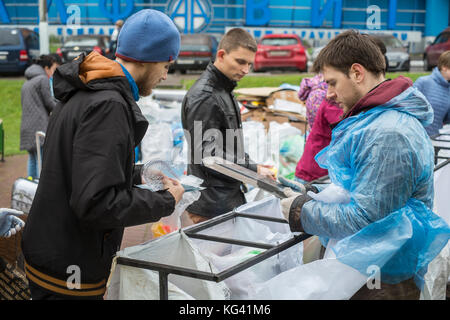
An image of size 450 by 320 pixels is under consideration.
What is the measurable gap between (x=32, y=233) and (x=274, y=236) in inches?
50.9

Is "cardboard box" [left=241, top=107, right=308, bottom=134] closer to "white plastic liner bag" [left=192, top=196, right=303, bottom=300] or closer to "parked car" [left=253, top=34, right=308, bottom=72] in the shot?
"white plastic liner bag" [left=192, top=196, right=303, bottom=300]

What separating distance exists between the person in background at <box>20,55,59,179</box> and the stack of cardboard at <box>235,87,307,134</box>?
273 cm

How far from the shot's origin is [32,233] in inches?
79.4

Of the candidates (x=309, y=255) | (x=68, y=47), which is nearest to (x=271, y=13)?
(x=68, y=47)

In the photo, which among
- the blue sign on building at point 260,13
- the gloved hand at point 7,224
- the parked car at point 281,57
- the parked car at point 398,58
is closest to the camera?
the gloved hand at point 7,224

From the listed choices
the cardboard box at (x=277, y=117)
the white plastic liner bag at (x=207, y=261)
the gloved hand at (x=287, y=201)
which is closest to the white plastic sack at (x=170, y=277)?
the white plastic liner bag at (x=207, y=261)

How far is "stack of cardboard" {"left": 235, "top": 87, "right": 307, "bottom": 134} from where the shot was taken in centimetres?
800

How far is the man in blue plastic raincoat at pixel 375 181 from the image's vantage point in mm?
2016

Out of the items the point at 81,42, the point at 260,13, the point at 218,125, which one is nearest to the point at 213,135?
the point at 218,125

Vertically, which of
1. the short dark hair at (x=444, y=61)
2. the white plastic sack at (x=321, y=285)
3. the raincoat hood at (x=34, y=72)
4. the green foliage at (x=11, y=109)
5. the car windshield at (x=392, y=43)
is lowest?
the green foliage at (x=11, y=109)

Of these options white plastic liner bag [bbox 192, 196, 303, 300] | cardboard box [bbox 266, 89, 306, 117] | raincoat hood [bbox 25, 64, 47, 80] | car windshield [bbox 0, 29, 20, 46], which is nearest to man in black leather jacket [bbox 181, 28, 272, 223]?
white plastic liner bag [bbox 192, 196, 303, 300]

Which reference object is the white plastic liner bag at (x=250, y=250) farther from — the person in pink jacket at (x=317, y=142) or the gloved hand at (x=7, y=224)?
the person in pink jacket at (x=317, y=142)

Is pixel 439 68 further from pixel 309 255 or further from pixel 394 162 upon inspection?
pixel 394 162

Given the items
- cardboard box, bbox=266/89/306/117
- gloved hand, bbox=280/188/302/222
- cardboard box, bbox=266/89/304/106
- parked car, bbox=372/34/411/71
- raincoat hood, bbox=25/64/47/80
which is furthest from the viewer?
parked car, bbox=372/34/411/71
